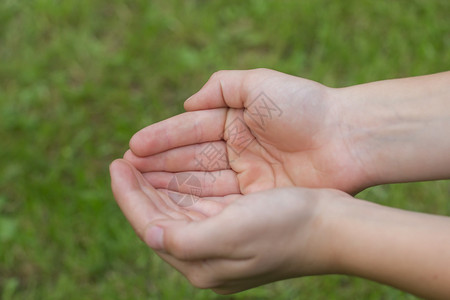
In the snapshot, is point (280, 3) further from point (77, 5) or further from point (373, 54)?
point (77, 5)

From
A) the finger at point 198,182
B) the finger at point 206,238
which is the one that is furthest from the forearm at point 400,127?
the finger at point 206,238

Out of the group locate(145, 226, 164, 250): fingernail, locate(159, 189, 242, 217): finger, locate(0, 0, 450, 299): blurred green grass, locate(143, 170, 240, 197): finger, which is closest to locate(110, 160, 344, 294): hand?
locate(145, 226, 164, 250): fingernail

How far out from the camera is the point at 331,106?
2178 mm

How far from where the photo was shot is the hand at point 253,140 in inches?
82.7

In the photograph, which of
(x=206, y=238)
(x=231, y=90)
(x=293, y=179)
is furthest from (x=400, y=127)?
(x=206, y=238)

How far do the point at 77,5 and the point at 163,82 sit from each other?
3.13ft

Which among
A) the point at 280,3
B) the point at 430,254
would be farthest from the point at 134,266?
the point at 280,3

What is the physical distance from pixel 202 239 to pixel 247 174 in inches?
26.9

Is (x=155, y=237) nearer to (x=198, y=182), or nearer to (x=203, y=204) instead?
(x=203, y=204)

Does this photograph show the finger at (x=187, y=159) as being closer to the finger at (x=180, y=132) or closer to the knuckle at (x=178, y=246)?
the finger at (x=180, y=132)

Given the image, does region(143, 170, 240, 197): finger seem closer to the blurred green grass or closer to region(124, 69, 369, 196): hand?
region(124, 69, 369, 196): hand

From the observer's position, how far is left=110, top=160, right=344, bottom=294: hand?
5.18ft

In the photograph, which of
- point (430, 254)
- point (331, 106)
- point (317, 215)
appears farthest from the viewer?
point (331, 106)

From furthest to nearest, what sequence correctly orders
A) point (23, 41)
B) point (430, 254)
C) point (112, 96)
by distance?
point (23, 41), point (112, 96), point (430, 254)
